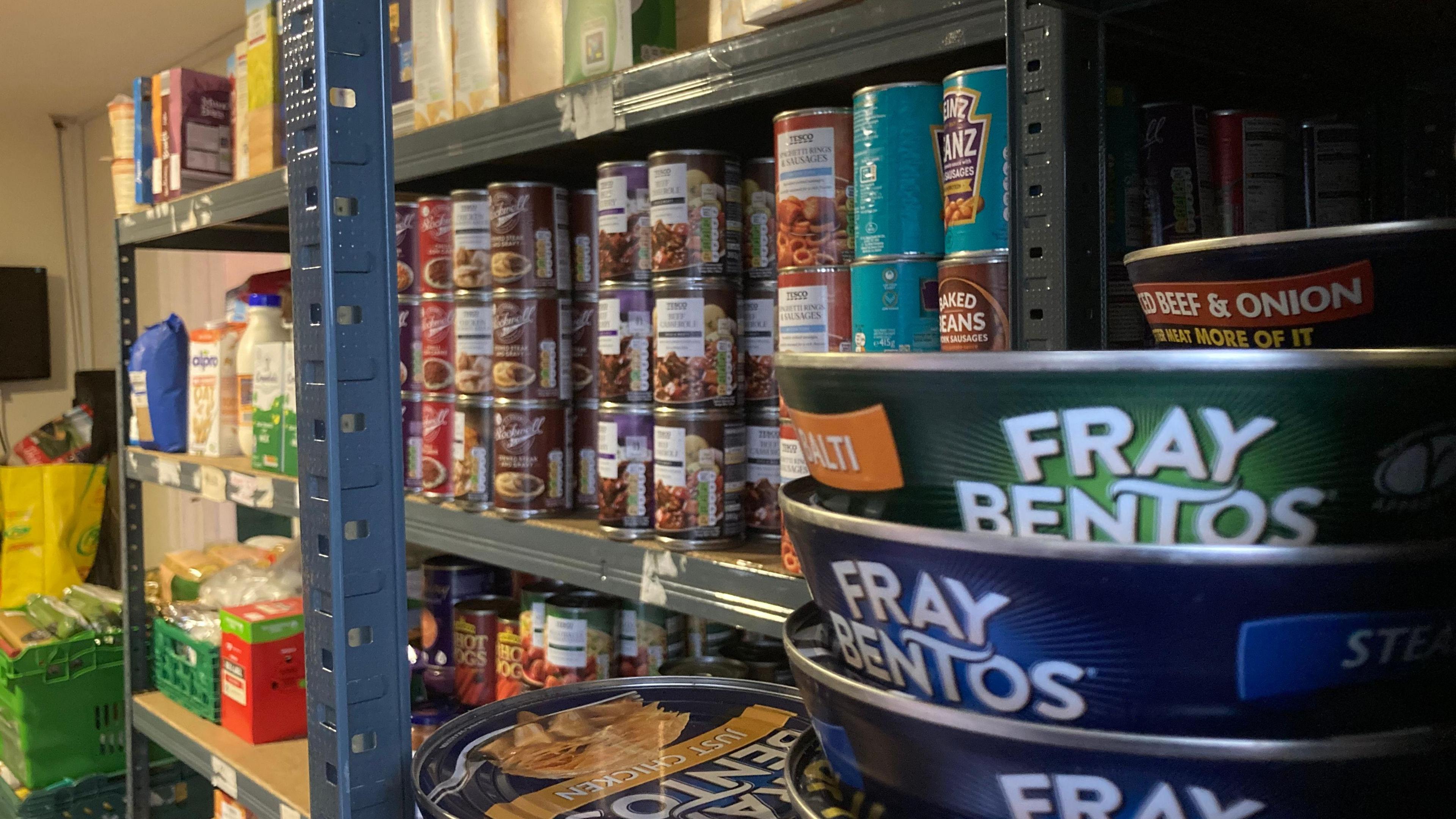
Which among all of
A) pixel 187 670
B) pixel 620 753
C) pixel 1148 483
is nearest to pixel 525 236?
pixel 620 753

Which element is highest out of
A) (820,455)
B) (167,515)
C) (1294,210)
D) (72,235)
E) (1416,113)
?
(72,235)

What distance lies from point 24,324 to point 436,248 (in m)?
5.39

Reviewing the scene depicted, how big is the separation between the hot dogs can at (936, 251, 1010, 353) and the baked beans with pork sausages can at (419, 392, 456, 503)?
855 millimetres

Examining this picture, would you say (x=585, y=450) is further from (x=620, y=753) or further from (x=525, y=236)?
(x=620, y=753)

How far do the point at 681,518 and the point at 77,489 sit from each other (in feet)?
14.3

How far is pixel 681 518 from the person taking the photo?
119 cm

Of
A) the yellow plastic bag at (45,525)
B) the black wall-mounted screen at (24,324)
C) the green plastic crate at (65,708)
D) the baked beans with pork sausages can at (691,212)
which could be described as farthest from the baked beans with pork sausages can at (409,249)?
the black wall-mounted screen at (24,324)

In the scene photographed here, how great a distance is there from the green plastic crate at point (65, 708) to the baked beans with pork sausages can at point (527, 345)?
160 centimetres

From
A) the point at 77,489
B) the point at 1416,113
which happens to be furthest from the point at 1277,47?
the point at 77,489

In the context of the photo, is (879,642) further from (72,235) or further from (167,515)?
(72,235)

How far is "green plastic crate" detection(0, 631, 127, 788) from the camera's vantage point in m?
2.43

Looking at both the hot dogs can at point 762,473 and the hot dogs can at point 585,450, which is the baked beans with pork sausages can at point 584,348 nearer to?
the hot dogs can at point 585,450

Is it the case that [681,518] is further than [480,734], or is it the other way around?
[681,518]

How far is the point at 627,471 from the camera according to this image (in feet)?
4.16
